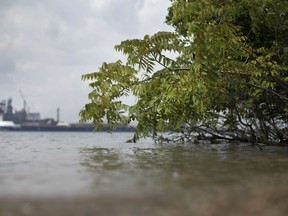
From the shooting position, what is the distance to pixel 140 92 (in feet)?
29.9

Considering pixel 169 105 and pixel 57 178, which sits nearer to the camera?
pixel 57 178

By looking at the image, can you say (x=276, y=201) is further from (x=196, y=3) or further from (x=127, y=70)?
(x=127, y=70)

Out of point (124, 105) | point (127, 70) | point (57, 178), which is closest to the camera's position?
point (57, 178)

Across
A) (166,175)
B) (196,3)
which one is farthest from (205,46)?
(166,175)

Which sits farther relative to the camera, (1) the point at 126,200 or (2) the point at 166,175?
(2) the point at 166,175

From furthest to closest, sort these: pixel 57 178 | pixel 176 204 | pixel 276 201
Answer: pixel 57 178 < pixel 276 201 < pixel 176 204

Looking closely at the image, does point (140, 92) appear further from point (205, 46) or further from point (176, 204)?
point (176, 204)

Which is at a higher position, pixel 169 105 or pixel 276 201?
pixel 169 105

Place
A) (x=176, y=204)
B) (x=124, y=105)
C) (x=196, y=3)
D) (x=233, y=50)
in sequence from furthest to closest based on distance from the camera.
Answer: (x=124, y=105), (x=233, y=50), (x=196, y=3), (x=176, y=204)

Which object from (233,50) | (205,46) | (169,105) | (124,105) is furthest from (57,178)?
(124,105)

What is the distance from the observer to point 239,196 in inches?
123

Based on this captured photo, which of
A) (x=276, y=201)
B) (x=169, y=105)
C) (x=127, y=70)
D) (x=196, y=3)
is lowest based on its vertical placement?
(x=276, y=201)

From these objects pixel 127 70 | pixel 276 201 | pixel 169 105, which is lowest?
pixel 276 201

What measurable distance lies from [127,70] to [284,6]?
12.9ft
